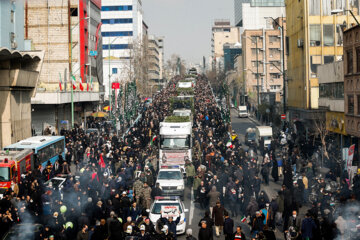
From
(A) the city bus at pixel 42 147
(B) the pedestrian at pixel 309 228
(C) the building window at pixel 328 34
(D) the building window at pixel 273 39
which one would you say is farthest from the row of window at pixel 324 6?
(D) the building window at pixel 273 39

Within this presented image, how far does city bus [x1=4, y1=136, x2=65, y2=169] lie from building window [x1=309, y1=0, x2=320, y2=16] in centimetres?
2585

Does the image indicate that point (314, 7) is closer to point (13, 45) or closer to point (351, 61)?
point (351, 61)

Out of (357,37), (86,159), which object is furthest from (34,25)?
(357,37)

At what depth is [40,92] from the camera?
52.6 meters

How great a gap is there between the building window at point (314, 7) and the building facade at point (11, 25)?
79.5 feet

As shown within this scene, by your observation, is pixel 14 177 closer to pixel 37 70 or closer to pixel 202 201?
pixel 202 201

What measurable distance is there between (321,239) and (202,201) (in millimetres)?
7445

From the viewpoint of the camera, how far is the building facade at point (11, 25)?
43456mm

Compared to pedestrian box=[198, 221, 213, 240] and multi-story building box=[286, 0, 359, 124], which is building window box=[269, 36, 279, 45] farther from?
pedestrian box=[198, 221, 213, 240]

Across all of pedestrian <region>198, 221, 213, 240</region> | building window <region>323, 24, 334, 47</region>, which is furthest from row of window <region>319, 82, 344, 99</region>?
pedestrian <region>198, 221, 213, 240</region>

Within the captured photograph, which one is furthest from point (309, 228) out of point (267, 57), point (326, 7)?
point (267, 57)

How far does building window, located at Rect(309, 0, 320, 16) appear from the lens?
159 feet

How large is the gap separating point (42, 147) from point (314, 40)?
28449mm

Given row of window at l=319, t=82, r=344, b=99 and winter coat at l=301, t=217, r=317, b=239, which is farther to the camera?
row of window at l=319, t=82, r=344, b=99
